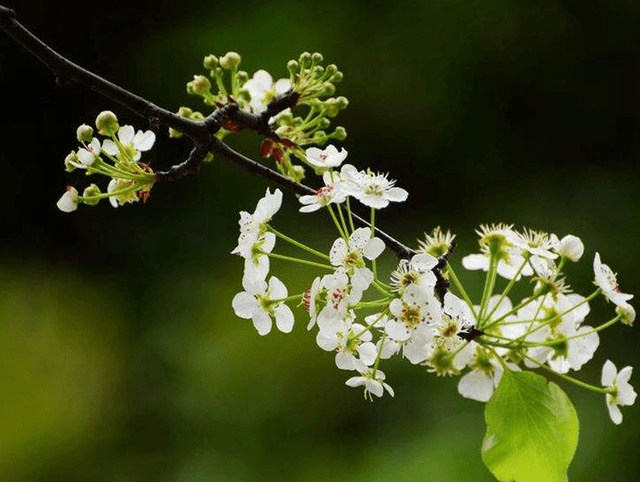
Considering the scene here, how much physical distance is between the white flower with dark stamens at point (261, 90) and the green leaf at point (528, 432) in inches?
16.1

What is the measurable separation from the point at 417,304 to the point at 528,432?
20 centimetres

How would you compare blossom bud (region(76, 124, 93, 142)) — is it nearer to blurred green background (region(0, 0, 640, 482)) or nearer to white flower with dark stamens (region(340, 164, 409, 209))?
white flower with dark stamens (region(340, 164, 409, 209))

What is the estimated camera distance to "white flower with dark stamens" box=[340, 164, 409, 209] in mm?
786

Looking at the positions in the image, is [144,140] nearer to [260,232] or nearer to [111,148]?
[111,148]

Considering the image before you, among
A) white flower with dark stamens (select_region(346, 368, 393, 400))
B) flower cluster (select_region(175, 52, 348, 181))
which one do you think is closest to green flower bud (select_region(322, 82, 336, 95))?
flower cluster (select_region(175, 52, 348, 181))

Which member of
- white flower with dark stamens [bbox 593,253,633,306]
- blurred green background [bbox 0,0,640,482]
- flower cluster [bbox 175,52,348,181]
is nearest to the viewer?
white flower with dark stamens [bbox 593,253,633,306]

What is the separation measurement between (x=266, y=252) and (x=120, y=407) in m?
2.53

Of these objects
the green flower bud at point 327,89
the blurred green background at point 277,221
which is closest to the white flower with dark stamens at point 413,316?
the green flower bud at point 327,89

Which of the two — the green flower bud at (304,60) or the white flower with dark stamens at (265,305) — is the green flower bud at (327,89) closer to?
the green flower bud at (304,60)

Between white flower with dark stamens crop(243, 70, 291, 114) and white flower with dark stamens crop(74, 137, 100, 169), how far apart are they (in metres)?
0.23

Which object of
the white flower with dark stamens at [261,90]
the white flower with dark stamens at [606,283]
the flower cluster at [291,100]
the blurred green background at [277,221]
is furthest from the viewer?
the blurred green background at [277,221]

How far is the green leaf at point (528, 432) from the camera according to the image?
0.87m

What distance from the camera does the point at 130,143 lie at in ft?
3.10

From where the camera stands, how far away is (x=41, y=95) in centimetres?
387
